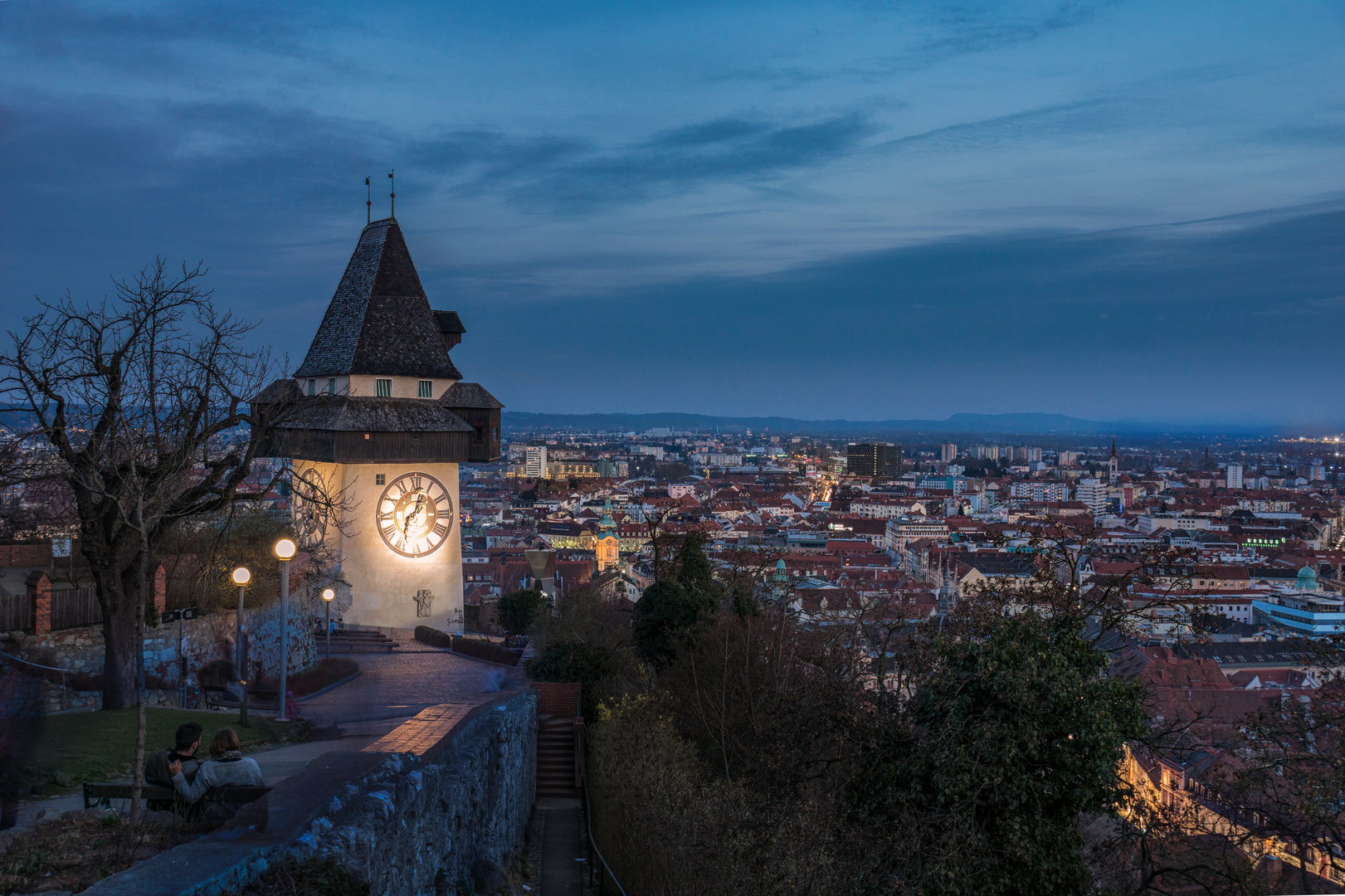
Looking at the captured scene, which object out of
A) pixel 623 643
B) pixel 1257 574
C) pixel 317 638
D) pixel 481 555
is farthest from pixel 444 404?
pixel 481 555

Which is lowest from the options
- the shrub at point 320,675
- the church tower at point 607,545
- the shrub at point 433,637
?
the church tower at point 607,545

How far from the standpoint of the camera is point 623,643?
689 inches

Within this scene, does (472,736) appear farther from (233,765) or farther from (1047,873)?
(1047,873)

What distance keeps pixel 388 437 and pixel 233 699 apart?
906 cm

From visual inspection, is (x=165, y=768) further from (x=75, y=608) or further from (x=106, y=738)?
(x=75, y=608)

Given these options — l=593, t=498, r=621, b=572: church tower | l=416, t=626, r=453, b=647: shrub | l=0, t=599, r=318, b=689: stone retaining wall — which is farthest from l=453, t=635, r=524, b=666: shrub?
l=593, t=498, r=621, b=572: church tower

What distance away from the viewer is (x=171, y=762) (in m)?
5.23

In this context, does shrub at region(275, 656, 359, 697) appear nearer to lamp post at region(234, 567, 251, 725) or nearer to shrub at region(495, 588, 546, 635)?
lamp post at region(234, 567, 251, 725)

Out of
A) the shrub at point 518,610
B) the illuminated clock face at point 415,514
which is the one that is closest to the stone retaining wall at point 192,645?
the illuminated clock face at point 415,514

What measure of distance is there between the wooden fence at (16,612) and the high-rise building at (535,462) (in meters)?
152

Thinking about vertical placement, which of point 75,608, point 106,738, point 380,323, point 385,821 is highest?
point 380,323

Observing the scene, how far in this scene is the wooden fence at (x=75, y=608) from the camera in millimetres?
10828

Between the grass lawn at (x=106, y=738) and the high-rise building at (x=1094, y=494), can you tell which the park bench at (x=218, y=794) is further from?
the high-rise building at (x=1094, y=494)

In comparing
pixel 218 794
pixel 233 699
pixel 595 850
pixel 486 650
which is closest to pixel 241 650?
pixel 233 699
